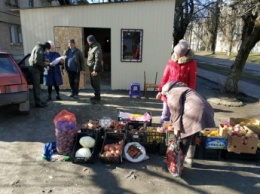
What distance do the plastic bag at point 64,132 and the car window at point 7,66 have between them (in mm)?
2218

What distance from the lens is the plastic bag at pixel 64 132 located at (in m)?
3.76

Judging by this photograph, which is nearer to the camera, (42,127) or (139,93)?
(42,127)

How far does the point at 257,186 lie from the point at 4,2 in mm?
23831

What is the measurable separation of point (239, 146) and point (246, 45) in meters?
5.43

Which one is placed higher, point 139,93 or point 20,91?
point 20,91

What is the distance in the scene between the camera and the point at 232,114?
21.4 ft

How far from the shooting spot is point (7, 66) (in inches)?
206

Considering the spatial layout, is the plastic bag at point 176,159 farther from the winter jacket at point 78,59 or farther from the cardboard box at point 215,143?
the winter jacket at point 78,59

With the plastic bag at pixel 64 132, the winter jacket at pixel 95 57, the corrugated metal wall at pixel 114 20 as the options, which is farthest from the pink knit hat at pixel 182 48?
the corrugated metal wall at pixel 114 20

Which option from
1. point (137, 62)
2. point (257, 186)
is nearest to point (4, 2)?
point (137, 62)

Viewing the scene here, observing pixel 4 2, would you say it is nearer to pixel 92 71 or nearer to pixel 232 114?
pixel 92 71

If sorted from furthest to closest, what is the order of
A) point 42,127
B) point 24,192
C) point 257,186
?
point 42,127 < point 257,186 < point 24,192

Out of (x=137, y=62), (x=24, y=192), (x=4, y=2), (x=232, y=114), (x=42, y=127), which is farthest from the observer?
(x=4, y=2)

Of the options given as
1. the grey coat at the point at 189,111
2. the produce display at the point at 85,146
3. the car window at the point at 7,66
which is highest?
the car window at the point at 7,66
